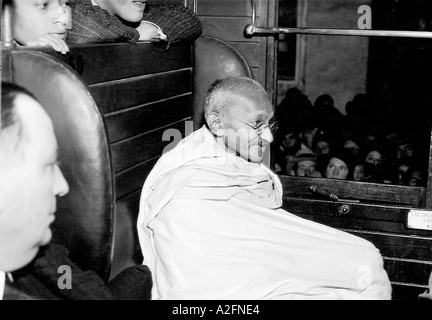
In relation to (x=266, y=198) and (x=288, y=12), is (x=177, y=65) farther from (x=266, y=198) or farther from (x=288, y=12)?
(x=288, y=12)

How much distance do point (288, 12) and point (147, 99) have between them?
4.99 metres

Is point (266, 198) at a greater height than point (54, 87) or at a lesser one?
lesser

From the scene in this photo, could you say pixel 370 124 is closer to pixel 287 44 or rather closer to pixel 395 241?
pixel 287 44

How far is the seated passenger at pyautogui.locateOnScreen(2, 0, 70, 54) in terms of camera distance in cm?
191

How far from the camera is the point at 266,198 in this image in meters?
2.32

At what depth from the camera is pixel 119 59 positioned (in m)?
2.12

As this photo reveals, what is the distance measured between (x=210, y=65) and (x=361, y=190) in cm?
92

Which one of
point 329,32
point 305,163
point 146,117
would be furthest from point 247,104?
point 305,163

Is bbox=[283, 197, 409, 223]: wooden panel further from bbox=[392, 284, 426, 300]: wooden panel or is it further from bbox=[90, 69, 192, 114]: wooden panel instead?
bbox=[90, 69, 192, 114]: wooden panel

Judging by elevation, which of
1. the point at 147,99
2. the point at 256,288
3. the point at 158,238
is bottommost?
the point at 256,288

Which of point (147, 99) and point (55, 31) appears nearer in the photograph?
point (55, 31)

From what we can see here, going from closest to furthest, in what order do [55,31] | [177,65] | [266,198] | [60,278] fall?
[60,278]
[55,31]
[266,198]
[177,65]

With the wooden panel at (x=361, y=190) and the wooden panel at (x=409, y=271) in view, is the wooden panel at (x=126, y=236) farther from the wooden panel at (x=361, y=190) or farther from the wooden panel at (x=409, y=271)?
the wooden panel at (x=409, y=271)

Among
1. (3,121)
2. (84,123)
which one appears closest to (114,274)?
(84,123)
